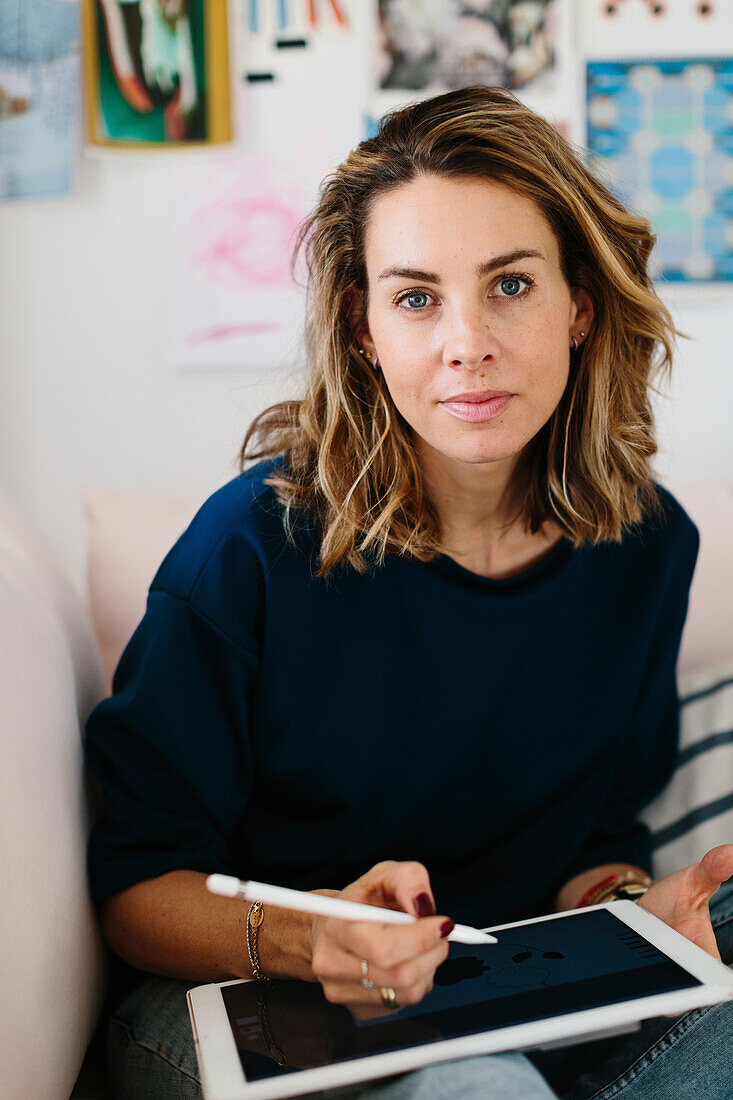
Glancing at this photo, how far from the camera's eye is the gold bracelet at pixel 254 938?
73cm

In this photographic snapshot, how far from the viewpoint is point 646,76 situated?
54.7 inches

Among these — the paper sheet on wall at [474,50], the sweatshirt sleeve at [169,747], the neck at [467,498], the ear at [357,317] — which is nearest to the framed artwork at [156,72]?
the paper sheet on wall at [474,50]

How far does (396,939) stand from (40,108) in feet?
4.02

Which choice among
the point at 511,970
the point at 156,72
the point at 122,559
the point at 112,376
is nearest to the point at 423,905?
the point at 511,970

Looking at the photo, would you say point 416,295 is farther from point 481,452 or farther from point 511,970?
point 511,970

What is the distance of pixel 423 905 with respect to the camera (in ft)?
2.00

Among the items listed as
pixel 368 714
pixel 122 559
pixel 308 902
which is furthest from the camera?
pixel 122 559

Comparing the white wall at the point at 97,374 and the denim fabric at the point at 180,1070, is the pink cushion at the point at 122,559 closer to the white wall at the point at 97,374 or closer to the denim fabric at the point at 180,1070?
the white wall at the point at 97,374

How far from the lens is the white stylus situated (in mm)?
527

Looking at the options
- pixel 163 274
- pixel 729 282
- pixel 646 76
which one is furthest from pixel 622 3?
pixel 163 274

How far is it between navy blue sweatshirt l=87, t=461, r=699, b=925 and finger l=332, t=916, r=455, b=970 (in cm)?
25

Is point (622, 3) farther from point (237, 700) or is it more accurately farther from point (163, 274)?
point (237, 700)

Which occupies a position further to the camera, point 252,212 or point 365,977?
point 252,212

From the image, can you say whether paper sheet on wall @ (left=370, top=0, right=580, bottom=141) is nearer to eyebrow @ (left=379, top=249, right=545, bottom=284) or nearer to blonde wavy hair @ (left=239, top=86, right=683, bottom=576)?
blonde wavy hair @ (left=239, top=86, right=683, bottom=576)
